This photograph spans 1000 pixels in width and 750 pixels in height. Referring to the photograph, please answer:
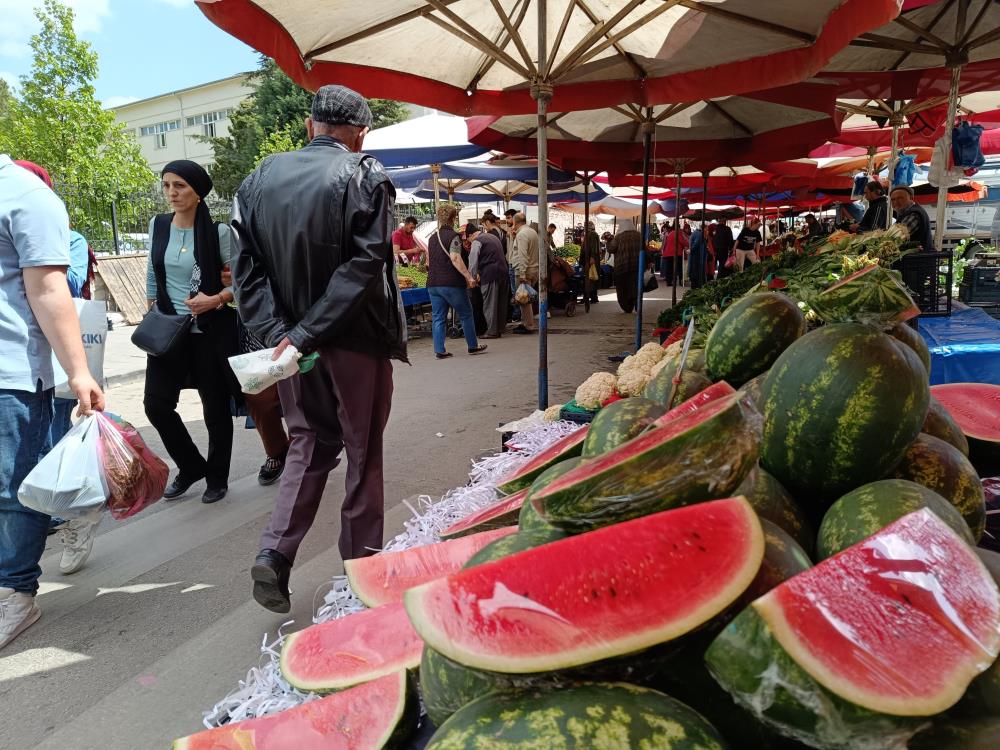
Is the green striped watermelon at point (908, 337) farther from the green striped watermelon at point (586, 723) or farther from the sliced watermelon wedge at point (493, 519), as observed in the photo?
the green striped watermelon at point (586, 723)

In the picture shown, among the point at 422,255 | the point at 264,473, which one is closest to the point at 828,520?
the point at 264,473

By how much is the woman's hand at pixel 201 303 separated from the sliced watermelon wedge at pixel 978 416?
396 centimetres

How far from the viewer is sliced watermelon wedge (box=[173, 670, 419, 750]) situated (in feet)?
3.55

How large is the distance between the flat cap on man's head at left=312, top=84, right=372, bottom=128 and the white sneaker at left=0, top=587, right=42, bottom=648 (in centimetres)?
263

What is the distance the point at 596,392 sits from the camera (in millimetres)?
3123

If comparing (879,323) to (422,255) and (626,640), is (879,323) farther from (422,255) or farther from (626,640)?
(422,255)

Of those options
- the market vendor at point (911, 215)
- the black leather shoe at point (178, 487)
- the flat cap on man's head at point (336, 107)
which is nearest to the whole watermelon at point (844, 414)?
the flat cap on man's head at point (336, 107)

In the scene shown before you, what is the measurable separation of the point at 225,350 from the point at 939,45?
6218 mm

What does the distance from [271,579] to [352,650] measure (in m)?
1.58

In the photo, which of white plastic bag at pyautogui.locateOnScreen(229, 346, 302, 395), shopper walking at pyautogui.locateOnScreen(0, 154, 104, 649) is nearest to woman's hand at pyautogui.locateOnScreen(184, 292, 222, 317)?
shopper walking at pyautogui.locateOnScreen(0, 154, 104, 649)

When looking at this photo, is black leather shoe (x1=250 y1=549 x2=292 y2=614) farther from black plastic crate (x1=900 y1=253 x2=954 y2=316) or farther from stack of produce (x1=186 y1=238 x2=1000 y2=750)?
black plastic crate (x1=900 y1=253 x2=954 y2=316)

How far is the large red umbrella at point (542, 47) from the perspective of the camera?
14.2ft

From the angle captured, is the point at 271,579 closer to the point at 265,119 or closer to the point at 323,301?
the point at 323,301

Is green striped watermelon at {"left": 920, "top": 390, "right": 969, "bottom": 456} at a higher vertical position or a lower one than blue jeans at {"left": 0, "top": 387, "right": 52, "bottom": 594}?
higher
